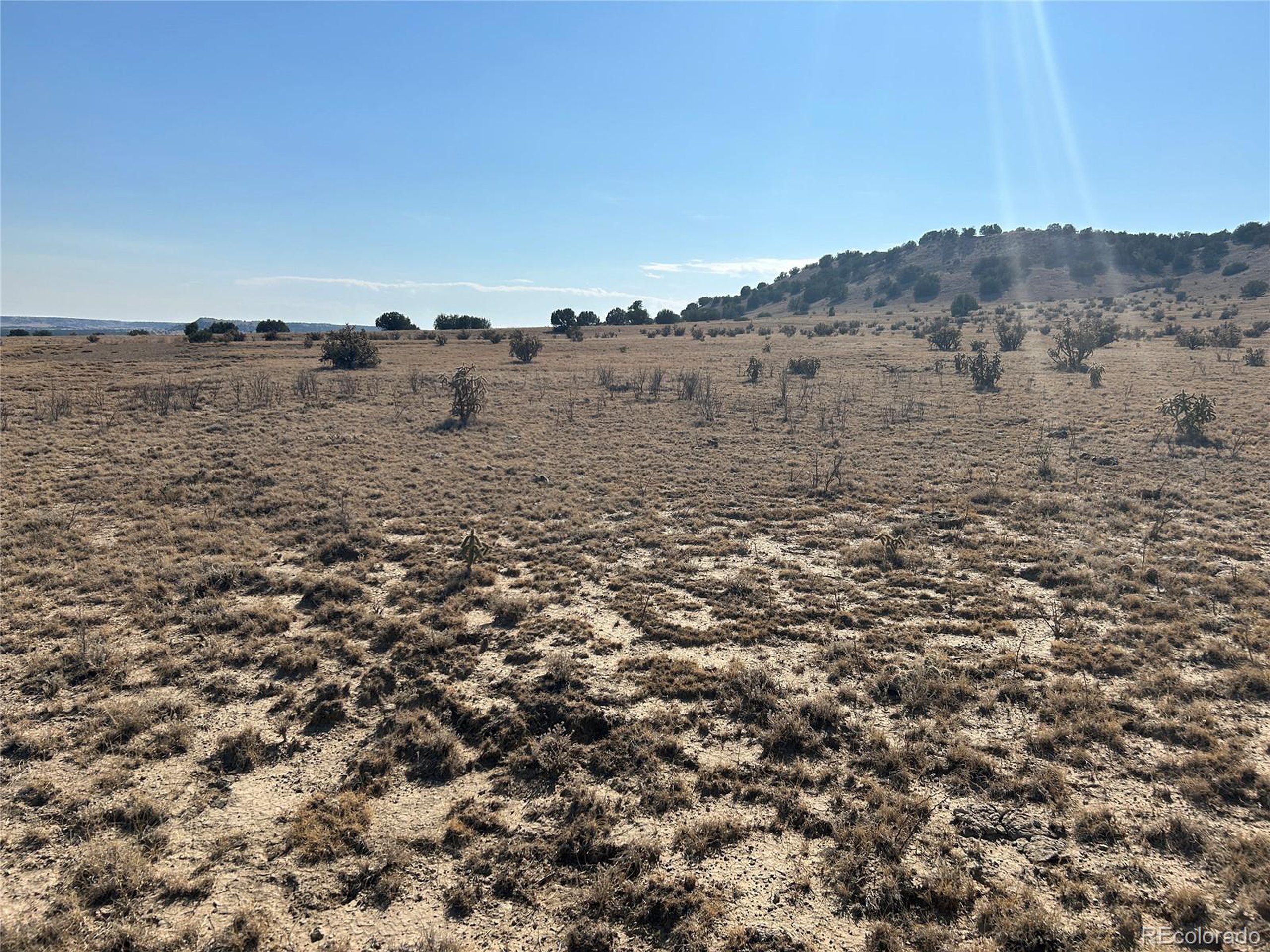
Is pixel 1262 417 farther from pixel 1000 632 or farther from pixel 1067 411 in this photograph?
pixel 1000 632

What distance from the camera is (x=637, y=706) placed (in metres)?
6.28

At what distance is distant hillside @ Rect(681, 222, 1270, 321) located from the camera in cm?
7306

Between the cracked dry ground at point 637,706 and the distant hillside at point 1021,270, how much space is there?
245 ft

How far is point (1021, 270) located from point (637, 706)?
100074 mm

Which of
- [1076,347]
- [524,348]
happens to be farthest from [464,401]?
[1076,347]

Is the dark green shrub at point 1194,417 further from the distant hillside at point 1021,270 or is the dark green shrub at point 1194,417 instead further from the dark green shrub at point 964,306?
the distant hillside at point 1021,270

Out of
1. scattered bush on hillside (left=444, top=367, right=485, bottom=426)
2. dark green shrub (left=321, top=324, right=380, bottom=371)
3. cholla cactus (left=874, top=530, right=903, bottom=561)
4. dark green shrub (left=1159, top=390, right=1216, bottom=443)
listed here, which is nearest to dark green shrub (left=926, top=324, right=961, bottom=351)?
dark green shrub (left=1159, top=390, right=1216, bottom=443)

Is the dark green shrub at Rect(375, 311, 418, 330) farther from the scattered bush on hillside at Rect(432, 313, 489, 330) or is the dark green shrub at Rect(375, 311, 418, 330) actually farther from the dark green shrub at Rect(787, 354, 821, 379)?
the dark green shrub at Rect(787, 354, 821, 379)

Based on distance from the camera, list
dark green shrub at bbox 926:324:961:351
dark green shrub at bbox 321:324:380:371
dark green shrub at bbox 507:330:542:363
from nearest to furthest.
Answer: dark green shrub at bbox 321:324:380:371 → dark green shrub at bbox 507:330:542:363 → dark green shrub at bbox 926:324:961:351

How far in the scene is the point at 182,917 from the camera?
159 inches

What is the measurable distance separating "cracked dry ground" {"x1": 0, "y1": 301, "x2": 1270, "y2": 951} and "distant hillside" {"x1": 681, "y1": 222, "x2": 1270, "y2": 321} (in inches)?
2942

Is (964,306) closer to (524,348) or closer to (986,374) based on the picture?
(986,374)

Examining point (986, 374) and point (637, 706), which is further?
point (986, 374)

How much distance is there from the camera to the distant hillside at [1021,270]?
240 feet
